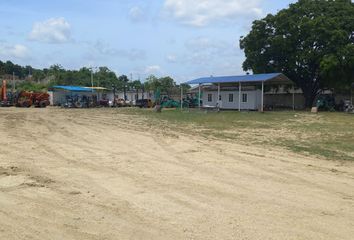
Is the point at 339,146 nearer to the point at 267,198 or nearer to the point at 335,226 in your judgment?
the point at 267,198

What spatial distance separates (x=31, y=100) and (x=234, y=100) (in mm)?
24051

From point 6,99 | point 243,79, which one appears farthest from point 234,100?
point 6,99

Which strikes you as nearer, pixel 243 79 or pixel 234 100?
pixel 243 79

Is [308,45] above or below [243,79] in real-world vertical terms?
above

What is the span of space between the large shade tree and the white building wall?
3.06m

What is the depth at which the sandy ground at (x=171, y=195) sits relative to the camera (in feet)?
18.7

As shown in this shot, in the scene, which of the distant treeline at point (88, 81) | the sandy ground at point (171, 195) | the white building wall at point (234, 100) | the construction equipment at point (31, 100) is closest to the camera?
the sandy ground at point (171, 195)

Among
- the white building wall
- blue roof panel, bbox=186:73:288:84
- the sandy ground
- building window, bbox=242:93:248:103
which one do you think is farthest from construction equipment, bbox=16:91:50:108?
the sandy ground

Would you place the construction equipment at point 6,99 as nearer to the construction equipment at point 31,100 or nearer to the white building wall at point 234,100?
the construction equipment at point 31,100

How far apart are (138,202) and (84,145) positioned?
303 inches

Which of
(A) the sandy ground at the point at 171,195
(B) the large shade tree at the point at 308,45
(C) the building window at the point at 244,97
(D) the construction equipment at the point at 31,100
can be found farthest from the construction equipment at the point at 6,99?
(A) the sandy ground at the point at 171,195

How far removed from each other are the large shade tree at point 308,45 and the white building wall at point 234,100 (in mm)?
3059

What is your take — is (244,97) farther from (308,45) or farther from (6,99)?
(6,99)

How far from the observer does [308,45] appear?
144 feet
